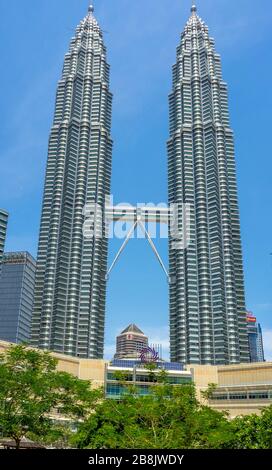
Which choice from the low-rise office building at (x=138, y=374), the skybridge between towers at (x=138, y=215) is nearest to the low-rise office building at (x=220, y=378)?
the low-rise office building at (x=138, y=374)

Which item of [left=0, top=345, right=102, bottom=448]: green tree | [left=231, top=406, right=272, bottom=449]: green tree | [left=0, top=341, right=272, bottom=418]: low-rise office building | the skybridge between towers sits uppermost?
the skybridge between towers

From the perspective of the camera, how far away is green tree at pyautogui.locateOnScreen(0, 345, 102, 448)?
132ft

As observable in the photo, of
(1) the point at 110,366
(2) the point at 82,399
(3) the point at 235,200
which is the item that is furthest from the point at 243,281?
(2) the point at 82,399

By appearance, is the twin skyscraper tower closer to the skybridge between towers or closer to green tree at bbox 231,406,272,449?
the skybridge between towers

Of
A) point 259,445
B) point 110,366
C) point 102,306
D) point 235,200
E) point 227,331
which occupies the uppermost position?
point 235,200

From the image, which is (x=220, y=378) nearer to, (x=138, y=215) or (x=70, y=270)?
(x=138, y=215)

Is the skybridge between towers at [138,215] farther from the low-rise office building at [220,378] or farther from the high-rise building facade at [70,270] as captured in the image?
the high-rise building facade at [70,270]

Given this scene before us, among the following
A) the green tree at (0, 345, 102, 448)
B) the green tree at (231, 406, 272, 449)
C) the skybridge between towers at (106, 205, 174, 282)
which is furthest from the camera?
the skybridge between towers at (106, 205, 174, 282)

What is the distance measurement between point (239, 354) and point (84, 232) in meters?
78.9

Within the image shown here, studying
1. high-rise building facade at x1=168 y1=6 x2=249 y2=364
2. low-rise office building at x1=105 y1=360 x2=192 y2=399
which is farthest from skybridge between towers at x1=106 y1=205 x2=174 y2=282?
high-rise building facade at x1=168 y1=6 x2=249 y2=364

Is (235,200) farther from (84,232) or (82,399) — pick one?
(82,399)

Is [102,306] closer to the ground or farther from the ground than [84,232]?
closer to the ground

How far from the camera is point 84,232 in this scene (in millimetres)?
185125
